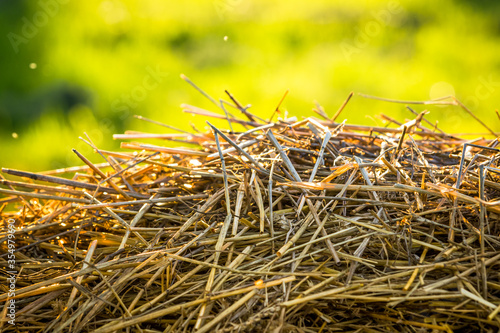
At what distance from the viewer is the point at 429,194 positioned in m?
1.48

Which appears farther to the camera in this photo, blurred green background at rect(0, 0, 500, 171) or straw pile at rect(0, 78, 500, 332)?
blurred green background at rect(0, 0, 500, 171)

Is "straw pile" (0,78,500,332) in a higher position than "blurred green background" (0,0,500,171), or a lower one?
lower

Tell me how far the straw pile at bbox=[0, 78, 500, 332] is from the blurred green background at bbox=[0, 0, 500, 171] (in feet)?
7.80

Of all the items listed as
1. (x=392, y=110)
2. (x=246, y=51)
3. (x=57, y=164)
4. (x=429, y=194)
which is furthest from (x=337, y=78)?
(x=429, y=194)

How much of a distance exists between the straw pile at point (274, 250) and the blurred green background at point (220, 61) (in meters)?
2.38

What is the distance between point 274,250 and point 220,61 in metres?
3.82

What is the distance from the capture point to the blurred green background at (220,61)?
4.21 m

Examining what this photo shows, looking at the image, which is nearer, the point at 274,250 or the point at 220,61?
the point at 274,250

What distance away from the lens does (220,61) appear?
500cm

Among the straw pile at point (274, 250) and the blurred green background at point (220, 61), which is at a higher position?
the blurred green background at point (220, 61)

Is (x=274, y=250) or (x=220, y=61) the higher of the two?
(x=220, y=61)

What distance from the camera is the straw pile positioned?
129 cm

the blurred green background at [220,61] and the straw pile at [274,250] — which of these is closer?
the straw pile at [274,250]

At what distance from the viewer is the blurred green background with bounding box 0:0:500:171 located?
13.8 ft
